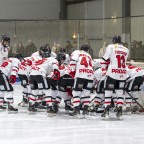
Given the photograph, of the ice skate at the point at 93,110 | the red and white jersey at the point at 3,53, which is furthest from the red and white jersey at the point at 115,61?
the red and white jersey at the point at 3,53

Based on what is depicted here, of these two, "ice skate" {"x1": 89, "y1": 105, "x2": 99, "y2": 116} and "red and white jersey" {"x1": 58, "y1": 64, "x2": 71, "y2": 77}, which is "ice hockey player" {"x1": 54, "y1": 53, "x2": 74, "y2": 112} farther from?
"ice skate" {"x1": 89, "y1": 105, "x2": 99, "y2": 116}

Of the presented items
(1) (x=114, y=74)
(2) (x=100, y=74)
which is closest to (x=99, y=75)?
(2) (x=100, y=74)

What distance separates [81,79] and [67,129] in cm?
168

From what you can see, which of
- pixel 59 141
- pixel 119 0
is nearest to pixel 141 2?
pixel 119 0

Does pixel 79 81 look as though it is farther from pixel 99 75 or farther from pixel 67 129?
pixel 67 129

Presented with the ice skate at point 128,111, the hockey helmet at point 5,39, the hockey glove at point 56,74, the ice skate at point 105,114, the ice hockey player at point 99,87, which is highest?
the hockey helmet at point 5,39

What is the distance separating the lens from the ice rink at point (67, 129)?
692 centimetres

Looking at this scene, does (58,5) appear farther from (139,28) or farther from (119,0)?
(139,28)

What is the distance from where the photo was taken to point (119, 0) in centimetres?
2283

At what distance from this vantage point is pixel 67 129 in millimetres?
7980

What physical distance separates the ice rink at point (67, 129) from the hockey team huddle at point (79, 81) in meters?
0.27

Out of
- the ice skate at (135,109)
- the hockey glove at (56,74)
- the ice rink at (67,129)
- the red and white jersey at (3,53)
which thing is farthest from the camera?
the red and white jersey at (3,53)

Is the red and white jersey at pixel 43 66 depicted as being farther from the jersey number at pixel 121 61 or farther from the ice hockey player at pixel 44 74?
the jersey number at pixel 121 61

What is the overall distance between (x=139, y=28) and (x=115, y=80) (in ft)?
22.6
